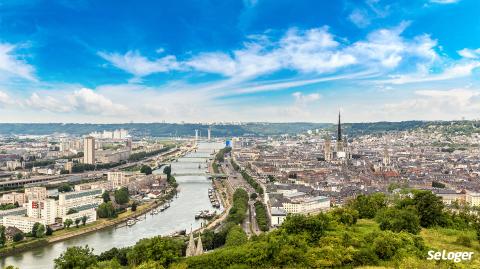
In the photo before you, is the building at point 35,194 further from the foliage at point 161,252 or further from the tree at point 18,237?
the foliage at point 161,252

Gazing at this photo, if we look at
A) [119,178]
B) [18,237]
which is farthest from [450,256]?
[119,178]

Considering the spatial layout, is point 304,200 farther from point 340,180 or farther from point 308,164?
point 308,164

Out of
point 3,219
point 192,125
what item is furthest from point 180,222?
point 192,125

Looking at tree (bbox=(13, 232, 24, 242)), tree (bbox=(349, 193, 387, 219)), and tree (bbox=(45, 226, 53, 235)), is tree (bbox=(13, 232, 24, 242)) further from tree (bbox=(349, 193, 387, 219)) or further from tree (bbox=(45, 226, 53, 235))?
tree (bbox=(349, 193, 387, 219))

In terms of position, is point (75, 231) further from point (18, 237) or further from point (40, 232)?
point (18, 237)

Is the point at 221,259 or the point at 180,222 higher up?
the point at 221,259

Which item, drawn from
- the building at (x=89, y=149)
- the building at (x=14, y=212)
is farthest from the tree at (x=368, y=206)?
the building at (x=89, y=149)

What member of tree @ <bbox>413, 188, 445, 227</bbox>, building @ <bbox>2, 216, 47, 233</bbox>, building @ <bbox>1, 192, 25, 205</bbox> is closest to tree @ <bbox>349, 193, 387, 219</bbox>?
tree @ <bbox>413, 188, 445, 227</bbox>
